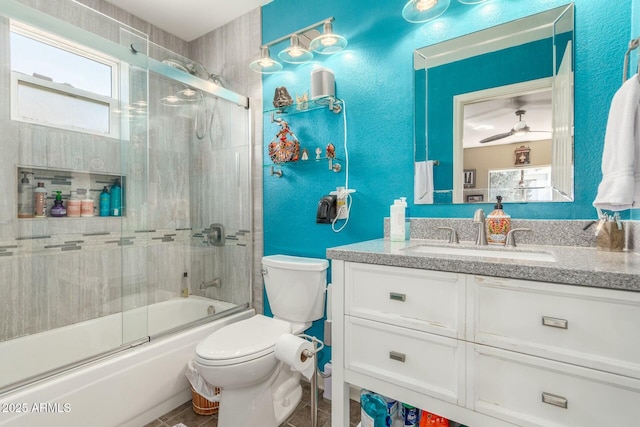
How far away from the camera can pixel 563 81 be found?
1.29 meters

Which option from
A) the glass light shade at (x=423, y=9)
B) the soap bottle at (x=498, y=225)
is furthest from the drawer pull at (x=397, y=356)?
the glass light shade at (x=423, y=9)

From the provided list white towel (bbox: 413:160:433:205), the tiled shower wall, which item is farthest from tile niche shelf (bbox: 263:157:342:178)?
white towel (bbox: 413:160:433:205)

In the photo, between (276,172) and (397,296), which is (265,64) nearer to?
(276,172)

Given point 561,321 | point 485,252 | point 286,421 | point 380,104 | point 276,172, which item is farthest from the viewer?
point 276,172

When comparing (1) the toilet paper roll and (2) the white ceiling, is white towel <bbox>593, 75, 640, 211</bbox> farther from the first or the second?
(2) the white ceiling

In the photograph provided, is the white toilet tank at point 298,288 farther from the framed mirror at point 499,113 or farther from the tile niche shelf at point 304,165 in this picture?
the framed mirror at point 499,113

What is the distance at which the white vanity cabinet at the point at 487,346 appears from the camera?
78 centimetres

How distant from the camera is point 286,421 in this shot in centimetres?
160

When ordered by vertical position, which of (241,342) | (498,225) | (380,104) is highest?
(380,104)

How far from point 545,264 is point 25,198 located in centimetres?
248

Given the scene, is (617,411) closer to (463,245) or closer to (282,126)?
(463,245)

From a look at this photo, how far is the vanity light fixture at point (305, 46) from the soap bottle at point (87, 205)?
1.38 m

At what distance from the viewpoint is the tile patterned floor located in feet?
5.22

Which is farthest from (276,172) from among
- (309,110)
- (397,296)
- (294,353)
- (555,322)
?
(555,322)
